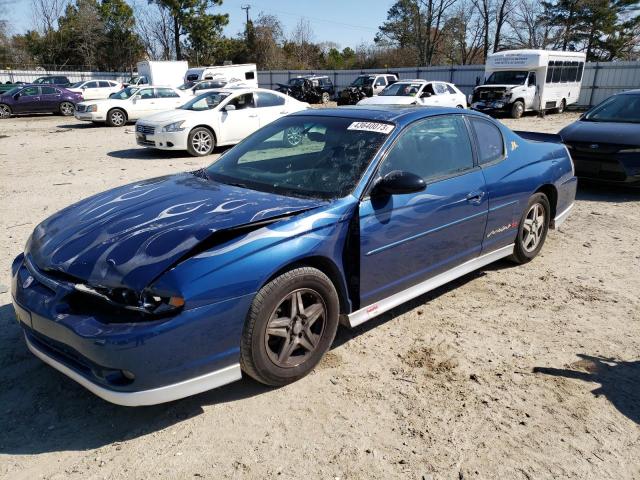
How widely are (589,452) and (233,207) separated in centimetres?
235

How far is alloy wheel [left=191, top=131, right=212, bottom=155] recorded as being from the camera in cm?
1185

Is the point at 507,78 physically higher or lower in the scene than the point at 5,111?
higher

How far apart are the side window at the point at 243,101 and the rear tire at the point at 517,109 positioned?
538 inches

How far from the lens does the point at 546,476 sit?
2510 millimetres

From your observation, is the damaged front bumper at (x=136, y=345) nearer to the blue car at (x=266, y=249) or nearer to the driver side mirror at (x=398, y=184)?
the blue car at (x=266, y=249)

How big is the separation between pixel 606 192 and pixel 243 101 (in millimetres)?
8163

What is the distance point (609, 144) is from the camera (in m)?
7.72

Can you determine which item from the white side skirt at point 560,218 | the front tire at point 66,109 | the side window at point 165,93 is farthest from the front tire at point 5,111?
the white side skirt at point 560,218

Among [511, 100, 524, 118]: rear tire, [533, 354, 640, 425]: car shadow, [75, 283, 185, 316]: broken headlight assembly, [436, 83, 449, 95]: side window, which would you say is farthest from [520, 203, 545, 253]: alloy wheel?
[511, 100, 524, 118]: rear tire

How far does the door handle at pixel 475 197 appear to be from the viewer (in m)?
4.10

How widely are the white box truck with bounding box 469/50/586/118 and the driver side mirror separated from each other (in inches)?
792

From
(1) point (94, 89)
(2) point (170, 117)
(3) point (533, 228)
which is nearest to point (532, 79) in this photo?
(2) point (170, 117)

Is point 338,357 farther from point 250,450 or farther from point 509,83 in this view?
point 509,83

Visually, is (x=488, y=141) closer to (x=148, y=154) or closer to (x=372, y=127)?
(x=372, y=127)
